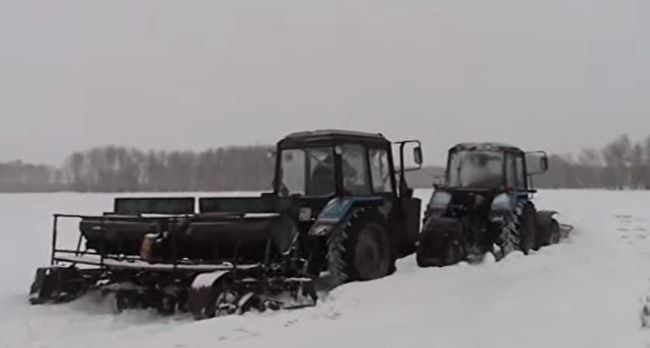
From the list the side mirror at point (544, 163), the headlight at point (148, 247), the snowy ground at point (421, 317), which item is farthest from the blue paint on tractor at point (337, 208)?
the side mirror at point (544, 163)

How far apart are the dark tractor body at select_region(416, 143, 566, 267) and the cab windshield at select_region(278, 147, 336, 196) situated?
2.94 metres

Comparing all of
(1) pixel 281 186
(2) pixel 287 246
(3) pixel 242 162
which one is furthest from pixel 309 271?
(3) pixel 242 162

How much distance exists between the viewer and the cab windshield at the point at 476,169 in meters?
15.0

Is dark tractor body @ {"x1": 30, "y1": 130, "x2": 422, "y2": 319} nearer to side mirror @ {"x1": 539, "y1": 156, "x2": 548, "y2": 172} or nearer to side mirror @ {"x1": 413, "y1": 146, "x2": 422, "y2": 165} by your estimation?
side mirror @ {"x1": 413, "y1": 146, "x2": 422, "y2": 165}

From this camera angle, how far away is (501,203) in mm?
14055

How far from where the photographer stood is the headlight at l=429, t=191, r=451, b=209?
14.2m

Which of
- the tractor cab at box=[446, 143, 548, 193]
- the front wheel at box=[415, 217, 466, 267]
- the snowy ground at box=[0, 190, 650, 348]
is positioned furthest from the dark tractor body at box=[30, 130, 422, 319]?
the tractor cab at box=[446, 143, 548, 193]

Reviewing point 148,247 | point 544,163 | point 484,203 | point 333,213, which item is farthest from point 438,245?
point 148,247

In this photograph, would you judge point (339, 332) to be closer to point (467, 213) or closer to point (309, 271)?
point (309, 271)

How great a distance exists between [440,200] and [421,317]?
6.85 metres

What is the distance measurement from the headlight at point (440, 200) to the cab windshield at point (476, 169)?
0.82 m

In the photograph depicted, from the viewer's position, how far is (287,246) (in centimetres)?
871

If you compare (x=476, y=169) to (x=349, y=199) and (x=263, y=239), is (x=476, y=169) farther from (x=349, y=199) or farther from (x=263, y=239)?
(x=263, y=239)

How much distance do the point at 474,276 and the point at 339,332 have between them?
427cm
